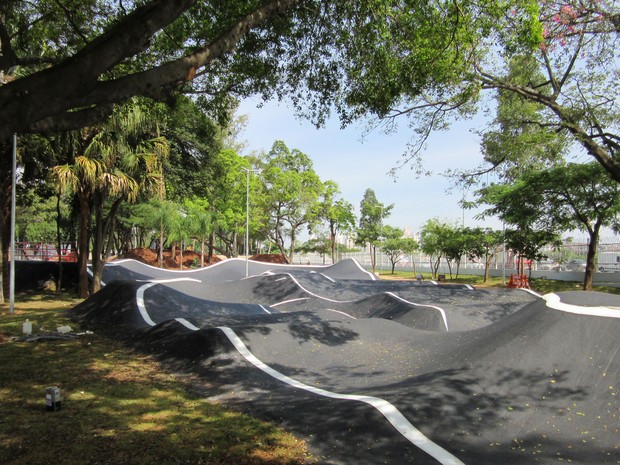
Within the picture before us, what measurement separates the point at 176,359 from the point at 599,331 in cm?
638

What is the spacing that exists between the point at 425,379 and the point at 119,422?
3.68m

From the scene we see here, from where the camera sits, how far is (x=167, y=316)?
1173cm

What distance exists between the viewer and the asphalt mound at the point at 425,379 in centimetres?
398

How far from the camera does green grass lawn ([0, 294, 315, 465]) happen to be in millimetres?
3840

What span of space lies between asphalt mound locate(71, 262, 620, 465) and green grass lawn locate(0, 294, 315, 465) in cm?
43

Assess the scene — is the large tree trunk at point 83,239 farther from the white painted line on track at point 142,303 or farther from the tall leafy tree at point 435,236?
the tall leafy tree at point 435,236

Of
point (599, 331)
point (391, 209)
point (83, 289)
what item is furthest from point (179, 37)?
point (391, 209)

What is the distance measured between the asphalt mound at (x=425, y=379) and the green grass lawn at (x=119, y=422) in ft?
1.40

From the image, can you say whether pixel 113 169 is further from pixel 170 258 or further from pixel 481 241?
pixel 170 258

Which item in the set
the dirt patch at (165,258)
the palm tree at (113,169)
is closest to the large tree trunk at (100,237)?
the palm tree at (113,169)

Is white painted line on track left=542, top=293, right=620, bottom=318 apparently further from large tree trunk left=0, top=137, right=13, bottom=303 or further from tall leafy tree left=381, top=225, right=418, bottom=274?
tall leafy tree left=381, top=225, right=418, bottom=274

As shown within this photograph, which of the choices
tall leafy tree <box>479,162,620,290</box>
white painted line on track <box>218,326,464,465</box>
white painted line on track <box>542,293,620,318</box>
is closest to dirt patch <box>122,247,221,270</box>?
tall leafy tree <box>479,162,620,290</box>

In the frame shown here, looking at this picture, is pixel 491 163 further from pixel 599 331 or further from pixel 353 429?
pixel 353 429

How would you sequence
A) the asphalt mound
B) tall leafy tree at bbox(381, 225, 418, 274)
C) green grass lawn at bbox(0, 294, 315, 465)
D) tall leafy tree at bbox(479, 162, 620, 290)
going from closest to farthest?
green grass lawn at bbox(0, 294, 315, 465)
the asphalt mound
tall leafy tree at bbox(479, 162, 620, 290)
tall leafy tree at bbox(381, 225, 418, 274)
